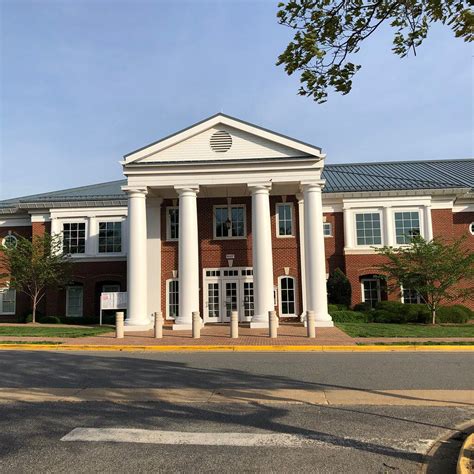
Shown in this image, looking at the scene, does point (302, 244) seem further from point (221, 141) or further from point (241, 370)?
point (241, 370)

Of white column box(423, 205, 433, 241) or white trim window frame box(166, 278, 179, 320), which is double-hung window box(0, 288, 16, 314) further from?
white column box(423, 205, 433, 241)

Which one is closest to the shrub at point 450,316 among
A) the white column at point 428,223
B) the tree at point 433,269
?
the tree at point 433,269

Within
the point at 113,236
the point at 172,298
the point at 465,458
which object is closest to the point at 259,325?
the point at 172,298

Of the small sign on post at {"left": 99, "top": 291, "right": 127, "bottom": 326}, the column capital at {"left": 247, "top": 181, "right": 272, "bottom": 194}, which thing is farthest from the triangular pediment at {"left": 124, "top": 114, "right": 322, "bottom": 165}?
the small sign on post at {"left": 99, "top": 291, "right": 127, "bottom": 326}

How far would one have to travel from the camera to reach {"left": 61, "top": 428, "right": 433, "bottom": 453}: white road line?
5.33 m

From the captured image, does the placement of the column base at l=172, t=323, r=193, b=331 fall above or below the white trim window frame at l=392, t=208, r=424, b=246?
below

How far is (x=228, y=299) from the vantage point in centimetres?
2311

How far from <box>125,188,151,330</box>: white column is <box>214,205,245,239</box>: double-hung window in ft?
14.4

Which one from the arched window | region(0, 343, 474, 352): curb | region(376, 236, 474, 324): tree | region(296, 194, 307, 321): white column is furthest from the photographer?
the arched window

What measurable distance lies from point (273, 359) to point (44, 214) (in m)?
20.8

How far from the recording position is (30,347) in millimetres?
14984

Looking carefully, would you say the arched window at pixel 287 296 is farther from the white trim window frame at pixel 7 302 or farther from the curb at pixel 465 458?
the curb at pixel 465 458

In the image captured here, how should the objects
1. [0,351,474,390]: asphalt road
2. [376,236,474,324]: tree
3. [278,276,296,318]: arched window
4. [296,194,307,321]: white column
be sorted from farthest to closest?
[278,276,296,318]: arched window < [296,194,307,321]: white column < [376,236,474,324]: tree < [0,351,474,390]: asphalt road

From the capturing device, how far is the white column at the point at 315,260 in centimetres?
1995
